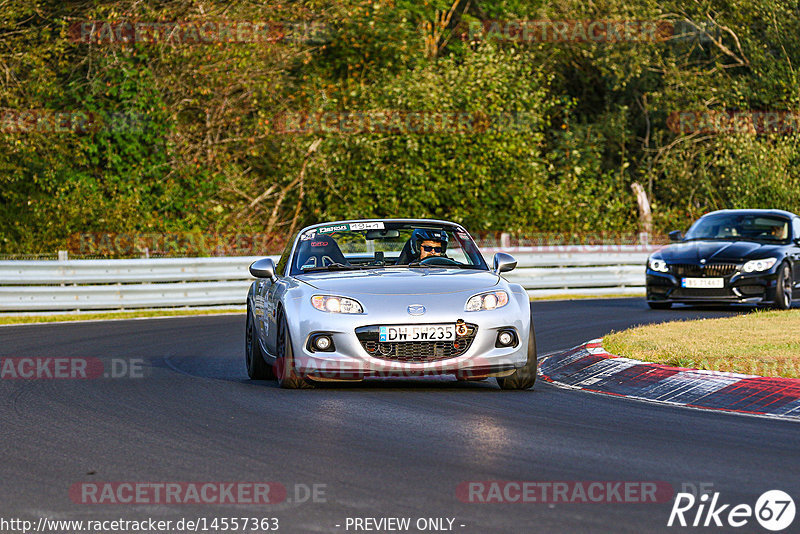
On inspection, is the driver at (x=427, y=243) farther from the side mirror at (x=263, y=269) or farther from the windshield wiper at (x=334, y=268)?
the side mirror at (x=263, y=269)

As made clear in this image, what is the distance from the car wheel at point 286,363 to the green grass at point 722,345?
2977mm

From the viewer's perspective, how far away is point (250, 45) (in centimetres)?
2986

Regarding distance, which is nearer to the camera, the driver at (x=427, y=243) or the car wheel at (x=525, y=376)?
the car wheel at (x=525, y=376)

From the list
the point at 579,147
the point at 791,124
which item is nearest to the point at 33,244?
the point at 579,147

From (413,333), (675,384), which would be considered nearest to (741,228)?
(675,384)

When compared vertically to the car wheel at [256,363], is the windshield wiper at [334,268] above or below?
above

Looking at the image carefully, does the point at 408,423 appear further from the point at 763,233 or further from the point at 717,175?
the point at 717,175

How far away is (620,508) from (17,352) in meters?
9.78

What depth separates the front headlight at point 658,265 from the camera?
19.4 meters

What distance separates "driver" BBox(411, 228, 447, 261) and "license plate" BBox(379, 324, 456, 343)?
1602 millimetres

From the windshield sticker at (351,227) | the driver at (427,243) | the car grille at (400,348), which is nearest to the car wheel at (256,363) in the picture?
the windshield sticker at (351,227)

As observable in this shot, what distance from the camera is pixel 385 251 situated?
38.3 ft

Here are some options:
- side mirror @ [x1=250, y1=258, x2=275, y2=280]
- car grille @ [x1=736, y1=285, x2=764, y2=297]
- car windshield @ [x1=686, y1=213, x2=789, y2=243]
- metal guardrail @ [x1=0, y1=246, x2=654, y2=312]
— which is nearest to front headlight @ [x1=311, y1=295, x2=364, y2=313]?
side mirror @ [x1=250, y1=258, x2=275, y2=280]

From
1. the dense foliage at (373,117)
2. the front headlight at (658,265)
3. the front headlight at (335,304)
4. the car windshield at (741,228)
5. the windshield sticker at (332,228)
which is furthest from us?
the dense foliage at (373,117)
